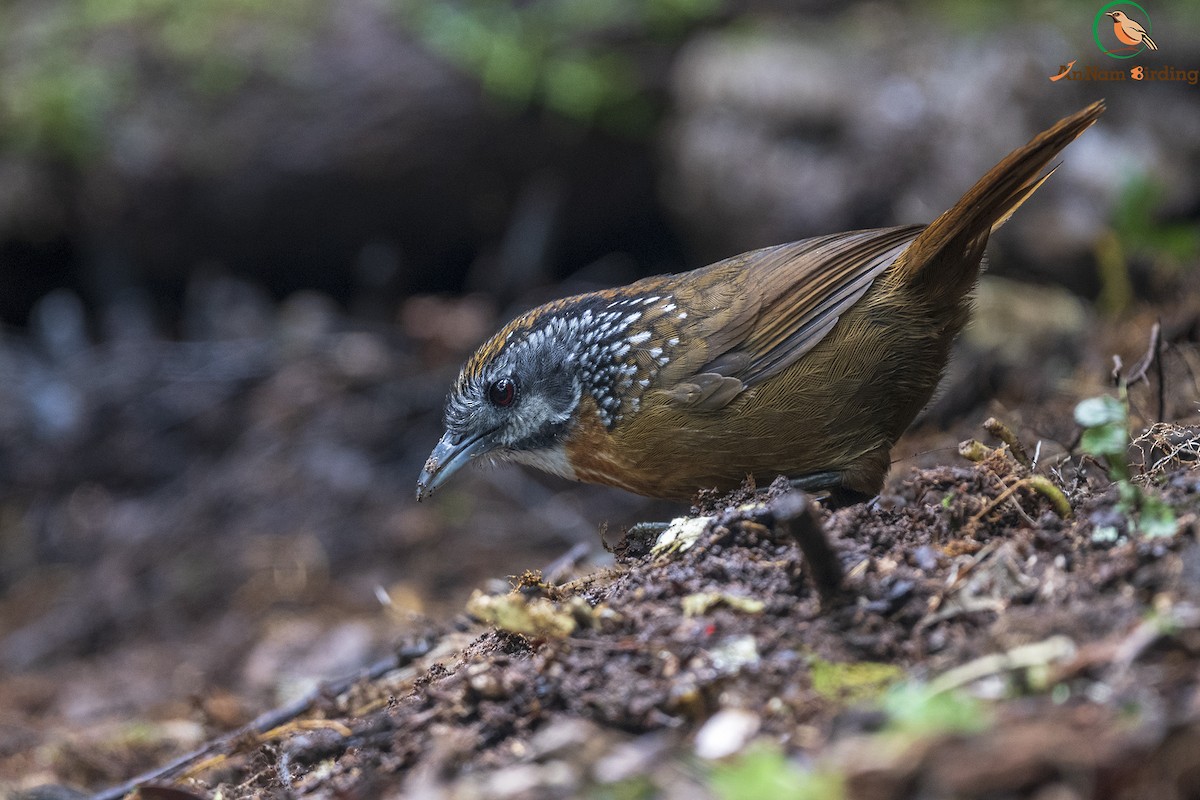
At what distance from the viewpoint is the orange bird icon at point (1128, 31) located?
20.1 feet

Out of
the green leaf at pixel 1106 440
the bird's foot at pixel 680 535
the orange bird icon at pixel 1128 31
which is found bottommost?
the bird's foot at pixel 680 535

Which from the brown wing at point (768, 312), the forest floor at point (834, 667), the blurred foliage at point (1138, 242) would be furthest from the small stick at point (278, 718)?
the blurred foliage at point (1138, 242)

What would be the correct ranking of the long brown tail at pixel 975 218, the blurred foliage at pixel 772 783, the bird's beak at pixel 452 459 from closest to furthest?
1. the blurred foliage at pixel 772 783
2. the long brown tail at pixel 975 218
3. the bird's beak at pixel 452 459

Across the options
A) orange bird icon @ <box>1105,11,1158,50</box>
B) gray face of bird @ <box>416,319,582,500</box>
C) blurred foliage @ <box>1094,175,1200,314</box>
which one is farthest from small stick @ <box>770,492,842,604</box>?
orange bird icon @ <box>1105,11,1158,50</box>

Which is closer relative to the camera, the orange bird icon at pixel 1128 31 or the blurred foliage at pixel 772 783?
the blurred foliage at pixel 772 783

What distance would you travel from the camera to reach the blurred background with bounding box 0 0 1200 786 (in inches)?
237

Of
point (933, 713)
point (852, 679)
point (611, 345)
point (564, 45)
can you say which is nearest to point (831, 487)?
point (611, 345)

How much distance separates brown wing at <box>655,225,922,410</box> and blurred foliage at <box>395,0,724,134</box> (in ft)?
12.9

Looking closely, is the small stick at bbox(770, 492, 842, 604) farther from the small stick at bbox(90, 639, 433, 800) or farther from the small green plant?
the small stick at bbox(90, 639, 433, 800)

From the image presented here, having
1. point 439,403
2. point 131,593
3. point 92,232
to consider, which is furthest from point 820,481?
point 92,232

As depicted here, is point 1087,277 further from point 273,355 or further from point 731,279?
point 273,355

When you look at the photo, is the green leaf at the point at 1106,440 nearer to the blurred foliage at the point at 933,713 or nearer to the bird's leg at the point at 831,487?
the blurred foliage at the point at 933,713

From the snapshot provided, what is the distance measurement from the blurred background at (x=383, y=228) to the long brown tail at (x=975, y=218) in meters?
1.79

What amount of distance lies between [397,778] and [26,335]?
7.49 m
